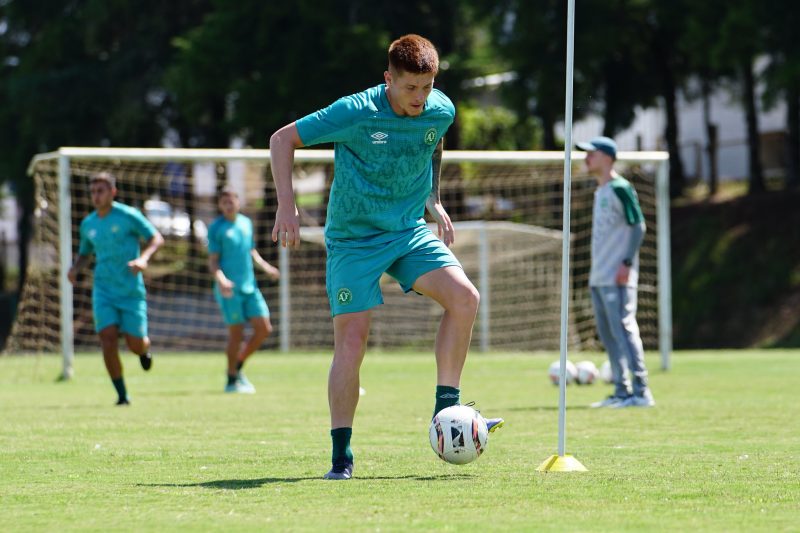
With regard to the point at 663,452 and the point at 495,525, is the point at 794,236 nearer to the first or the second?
the point at 663,452

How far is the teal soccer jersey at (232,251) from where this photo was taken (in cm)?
1462

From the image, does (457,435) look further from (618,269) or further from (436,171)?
(618,269)

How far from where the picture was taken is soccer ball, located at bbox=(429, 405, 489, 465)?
22.6 ft

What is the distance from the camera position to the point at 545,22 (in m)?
28.6

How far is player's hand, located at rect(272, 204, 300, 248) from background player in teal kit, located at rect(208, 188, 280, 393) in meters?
7.82

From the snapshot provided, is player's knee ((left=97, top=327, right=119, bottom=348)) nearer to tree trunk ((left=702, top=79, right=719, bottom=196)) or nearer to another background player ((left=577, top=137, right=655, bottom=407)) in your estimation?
another background player ((left=577, top=137, right=655, bottom=407))

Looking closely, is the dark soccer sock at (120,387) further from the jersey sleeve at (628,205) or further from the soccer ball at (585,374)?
the soccer ball at (585,374)

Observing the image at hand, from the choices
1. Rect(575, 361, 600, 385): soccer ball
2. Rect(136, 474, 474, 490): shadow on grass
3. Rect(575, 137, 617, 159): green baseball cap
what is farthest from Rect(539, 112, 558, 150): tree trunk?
Rect(136, 474, 474, 490): shadow on grass

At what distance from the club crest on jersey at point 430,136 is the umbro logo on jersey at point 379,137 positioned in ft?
0.77

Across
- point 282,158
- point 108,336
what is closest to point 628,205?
point 108,336

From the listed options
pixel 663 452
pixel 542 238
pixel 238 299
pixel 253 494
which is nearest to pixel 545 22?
pixel 542 238

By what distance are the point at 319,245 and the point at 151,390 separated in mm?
11187

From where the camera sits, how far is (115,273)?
41.3 ft

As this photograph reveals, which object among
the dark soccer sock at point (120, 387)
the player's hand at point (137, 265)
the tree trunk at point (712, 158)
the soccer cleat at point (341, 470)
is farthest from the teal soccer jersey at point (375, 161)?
the tree trunk at point (712, 158)
